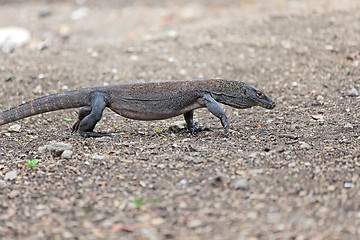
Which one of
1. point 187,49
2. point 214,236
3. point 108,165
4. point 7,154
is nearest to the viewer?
point 214,236

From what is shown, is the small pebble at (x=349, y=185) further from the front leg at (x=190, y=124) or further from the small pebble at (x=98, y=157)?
the front leg at (x=190, y=124)

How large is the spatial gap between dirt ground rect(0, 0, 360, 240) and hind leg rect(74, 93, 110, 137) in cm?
21

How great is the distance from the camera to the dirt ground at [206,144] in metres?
3.82

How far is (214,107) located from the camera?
6.58m

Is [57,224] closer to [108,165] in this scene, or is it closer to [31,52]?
[108,165]

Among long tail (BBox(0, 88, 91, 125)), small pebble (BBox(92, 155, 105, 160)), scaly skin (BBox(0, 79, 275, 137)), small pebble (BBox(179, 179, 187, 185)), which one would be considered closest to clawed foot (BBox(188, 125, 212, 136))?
scaly skin (BBox(0, 79, 275, 137))

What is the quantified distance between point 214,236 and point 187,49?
7.87 m

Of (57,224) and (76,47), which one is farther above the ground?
(57,224)

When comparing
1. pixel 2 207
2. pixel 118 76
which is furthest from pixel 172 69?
pixel 2 207

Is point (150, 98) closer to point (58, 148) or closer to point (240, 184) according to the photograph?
point (58, 148)

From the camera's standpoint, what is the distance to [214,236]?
355cm

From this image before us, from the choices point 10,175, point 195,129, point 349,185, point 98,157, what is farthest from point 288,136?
point 10,175

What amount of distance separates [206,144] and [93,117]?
5.85 feet

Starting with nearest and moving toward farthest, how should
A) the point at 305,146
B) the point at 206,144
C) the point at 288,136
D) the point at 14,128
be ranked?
the point at 305,146, the point at 206,144, the point at 288,136, the point at 14,128
